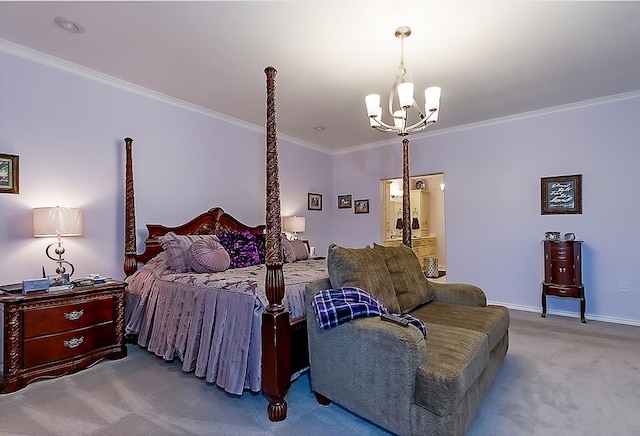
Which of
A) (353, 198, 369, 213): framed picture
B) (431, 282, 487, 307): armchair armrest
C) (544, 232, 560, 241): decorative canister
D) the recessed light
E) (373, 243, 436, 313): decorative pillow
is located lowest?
(431, 282, 487, 307): armchair armrest

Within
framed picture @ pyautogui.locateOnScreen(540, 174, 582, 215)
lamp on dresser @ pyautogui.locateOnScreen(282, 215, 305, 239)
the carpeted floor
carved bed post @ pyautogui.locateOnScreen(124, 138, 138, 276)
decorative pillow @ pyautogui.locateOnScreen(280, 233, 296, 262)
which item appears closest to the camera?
the carpeted floor

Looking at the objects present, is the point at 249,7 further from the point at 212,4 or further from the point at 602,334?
the point at 602,334

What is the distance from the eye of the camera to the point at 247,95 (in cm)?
378

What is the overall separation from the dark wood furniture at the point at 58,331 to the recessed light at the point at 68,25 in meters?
1.95

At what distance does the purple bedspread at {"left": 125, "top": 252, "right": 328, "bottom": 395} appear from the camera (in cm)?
218

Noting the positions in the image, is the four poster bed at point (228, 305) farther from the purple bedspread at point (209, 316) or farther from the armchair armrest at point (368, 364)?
the armchair armrest at point (368, 364)

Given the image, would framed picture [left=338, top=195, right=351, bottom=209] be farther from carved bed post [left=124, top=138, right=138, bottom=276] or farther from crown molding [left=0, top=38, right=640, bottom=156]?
carved bed post [left=124, top=138, right=138, bottom=276]

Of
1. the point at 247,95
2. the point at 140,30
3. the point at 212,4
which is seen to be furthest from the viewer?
the point at 247,95

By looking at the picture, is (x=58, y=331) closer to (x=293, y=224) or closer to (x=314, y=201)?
(x=293, y=224)

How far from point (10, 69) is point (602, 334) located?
19.6ft

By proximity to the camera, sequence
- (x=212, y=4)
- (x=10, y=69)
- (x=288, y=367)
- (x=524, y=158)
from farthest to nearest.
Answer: (x=524, y=158) < (x=10, y=69) < (x=212, y=4) < (x=288, y=367)

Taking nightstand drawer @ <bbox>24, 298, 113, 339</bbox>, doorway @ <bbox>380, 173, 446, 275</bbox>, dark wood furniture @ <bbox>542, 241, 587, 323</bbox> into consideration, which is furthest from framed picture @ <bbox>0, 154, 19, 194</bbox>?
doorway @ <bbox>380, 173, 446, 275</bbox>

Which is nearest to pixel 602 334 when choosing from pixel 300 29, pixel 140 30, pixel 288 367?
pixel 288 367

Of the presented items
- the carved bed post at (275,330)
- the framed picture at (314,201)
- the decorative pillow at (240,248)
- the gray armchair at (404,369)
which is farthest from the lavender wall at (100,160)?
the gray armchair at (404,369)
